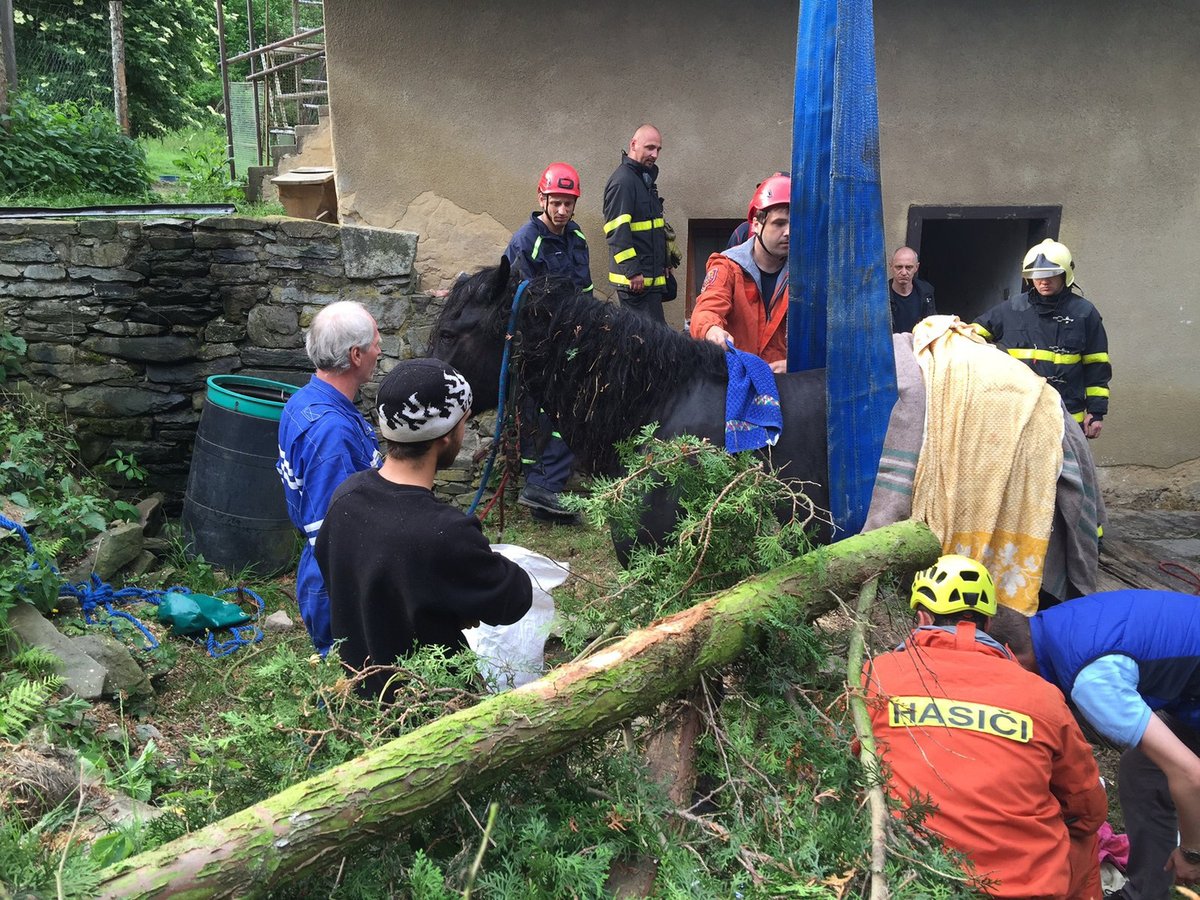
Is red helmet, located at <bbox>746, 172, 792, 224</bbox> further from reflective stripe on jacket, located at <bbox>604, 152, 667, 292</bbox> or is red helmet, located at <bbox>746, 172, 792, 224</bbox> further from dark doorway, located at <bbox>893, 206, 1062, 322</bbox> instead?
dark doorway, located at <bbox>893, 206, 1062, 322</bbox>

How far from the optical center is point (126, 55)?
1698cm

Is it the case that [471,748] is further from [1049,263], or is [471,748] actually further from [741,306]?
[1049,263]

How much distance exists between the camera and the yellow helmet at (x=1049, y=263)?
18.4 feet

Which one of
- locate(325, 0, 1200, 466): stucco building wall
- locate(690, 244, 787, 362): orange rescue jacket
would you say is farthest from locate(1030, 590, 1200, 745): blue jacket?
locate(325, 0, 1200, 466): stucco building wall

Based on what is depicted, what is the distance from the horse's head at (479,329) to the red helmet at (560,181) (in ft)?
8.16

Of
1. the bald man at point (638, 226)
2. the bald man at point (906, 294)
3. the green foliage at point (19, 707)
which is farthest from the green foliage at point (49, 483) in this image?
the bald man at point (906, 294)

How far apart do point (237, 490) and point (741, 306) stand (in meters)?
3.26

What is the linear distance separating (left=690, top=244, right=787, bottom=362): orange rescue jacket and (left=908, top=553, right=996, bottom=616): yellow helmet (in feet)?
5.81

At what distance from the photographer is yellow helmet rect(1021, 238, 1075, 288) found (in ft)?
18.4

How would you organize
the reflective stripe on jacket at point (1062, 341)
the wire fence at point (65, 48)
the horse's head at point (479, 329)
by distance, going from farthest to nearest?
the wire fence at point (65, 48)
the reflective stripe on jacket at point (1062, 341)
the horse's head at point (479, 329)

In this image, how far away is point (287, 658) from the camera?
2031 mm

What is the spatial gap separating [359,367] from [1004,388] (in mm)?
2235

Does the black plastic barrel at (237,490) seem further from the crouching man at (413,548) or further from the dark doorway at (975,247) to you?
the dark doorway at (975,247)

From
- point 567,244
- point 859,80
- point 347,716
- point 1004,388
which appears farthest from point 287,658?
point 567,244
